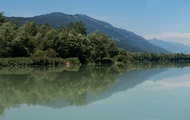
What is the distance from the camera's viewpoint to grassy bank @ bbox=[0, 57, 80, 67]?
168 feet

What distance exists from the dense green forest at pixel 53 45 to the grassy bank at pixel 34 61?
1.25ft

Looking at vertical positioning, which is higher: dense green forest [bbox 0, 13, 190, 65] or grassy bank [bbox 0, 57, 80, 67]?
dense green forest [bbox 0, 13, 190, 65]

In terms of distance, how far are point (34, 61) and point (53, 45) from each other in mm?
10219

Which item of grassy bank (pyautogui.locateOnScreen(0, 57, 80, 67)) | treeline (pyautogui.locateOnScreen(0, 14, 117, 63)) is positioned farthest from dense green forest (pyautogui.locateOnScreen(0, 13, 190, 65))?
grassy bank (pyautogui.locateOnScreen(0, 57, 80, 67))

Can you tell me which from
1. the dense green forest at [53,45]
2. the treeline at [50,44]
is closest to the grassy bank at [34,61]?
the dense green forest at [53,45]

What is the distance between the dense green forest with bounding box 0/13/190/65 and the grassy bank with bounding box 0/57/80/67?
38cm

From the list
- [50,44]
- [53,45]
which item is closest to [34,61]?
[50,44]

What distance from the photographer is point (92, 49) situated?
75.9 meters

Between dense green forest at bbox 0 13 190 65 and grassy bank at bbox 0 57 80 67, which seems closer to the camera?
grassy bank at bbox 0 57 80 67

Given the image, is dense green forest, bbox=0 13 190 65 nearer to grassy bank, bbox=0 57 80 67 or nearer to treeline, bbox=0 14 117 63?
treeline, bbox=0 14 117 63

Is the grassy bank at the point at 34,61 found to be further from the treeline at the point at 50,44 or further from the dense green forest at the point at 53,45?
the treeline at the point at 50,44

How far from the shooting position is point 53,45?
65.1 metres

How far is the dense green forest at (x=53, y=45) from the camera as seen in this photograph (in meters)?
55.2

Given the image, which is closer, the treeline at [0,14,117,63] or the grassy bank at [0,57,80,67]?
the grassy bank at [0,57,80,67]
